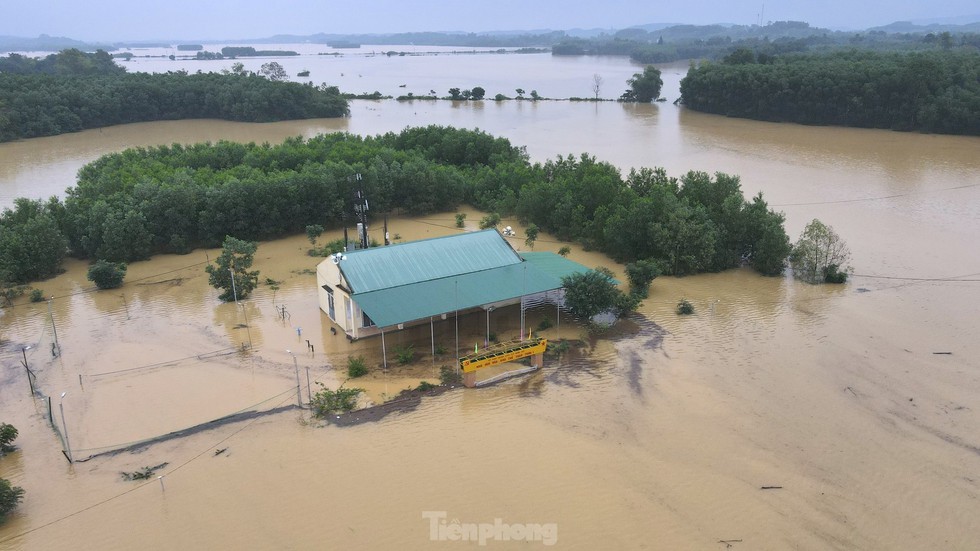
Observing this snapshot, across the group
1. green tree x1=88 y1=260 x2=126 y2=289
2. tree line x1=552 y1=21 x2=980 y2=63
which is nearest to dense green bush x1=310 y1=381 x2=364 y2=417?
green tree x1=88 y1=260 x2=126 y2=289

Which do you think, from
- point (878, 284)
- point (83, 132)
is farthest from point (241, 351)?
point (83, 132)

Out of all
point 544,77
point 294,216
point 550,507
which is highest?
point 544,77

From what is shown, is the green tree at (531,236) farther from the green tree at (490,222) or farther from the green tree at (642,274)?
the green tree at (642,274)

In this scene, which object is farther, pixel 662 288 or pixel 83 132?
pixel 83 132

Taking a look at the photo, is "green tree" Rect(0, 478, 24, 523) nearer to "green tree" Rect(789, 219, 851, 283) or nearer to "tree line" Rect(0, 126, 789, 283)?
"tree line" Rect(0, 126, 789, 283)

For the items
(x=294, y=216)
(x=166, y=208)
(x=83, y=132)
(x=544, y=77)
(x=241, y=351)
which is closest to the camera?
(x=241, y=351)

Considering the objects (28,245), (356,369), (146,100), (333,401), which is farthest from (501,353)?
(146,100)

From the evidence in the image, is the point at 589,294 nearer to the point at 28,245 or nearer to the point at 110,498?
the point at 110,498

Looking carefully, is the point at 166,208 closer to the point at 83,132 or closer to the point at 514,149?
the point at 514,149
